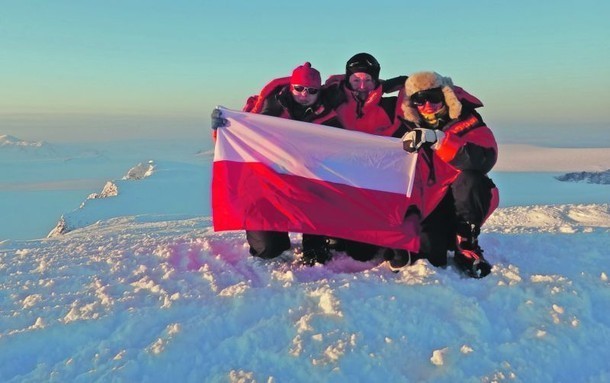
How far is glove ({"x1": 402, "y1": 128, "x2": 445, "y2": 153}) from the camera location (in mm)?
3551

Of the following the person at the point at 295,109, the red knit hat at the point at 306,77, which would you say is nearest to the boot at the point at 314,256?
the person at the point at 295,109

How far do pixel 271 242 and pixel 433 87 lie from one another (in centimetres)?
183

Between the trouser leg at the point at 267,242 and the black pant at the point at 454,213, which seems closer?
the black pant at the point at 454,213

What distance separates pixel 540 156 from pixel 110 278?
154 ft

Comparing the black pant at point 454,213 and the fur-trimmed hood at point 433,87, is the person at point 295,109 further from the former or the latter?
the black pant at point 454,213

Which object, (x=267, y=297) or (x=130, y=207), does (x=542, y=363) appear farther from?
(x=130, y=207)

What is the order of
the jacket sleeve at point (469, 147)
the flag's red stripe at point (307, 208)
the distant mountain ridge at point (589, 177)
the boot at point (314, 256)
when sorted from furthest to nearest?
the distant mountain ridge at point (589, 177) < the boot at point (314, 256) < the flag's red stripe at point (307, 208) < the jacket sleeve at point (469, 147)

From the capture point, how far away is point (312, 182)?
4.13 meters

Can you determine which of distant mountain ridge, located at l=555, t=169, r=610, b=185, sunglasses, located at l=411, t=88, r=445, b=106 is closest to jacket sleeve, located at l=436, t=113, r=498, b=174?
sunglasses, located at l=411, t=88, r=445, b=106

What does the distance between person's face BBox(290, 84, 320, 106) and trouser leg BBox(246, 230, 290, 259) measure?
1187 mm

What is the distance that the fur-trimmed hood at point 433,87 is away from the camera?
3.68 m

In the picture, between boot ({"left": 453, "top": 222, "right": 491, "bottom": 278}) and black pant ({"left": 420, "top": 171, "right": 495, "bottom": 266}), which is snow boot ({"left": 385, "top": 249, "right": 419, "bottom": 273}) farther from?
boot ({"left": 453, "top": 222, "right": 491, "bottom": 278})

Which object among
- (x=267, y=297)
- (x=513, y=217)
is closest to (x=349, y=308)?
(x=267, y=297)

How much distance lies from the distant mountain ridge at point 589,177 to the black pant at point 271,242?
2585cm
